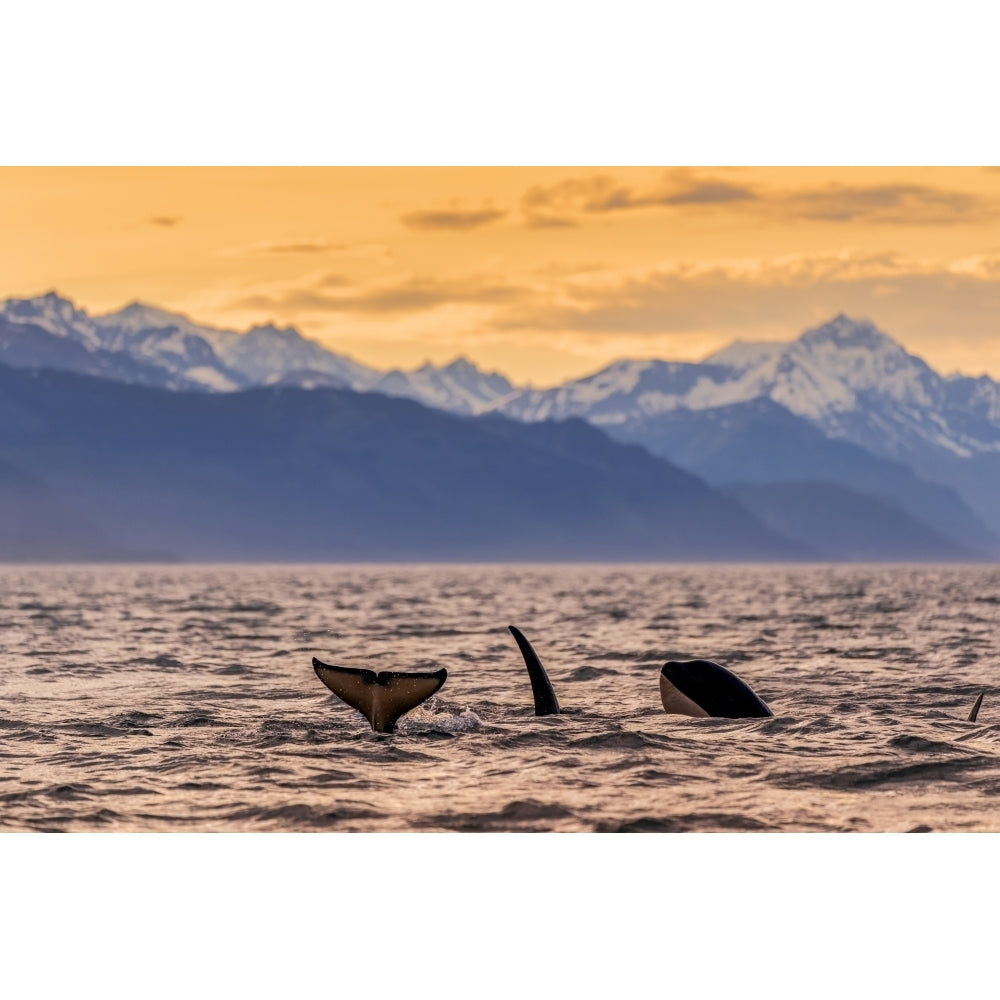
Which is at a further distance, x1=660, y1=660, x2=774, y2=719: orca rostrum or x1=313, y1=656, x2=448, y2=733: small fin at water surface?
x1=660, y1=660, x2=774, y2=719: orca rostrum

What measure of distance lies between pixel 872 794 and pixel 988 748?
438 cm

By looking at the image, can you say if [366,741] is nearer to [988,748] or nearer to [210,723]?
[210,723]

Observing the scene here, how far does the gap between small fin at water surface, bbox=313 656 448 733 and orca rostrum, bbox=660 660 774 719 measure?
4794mm

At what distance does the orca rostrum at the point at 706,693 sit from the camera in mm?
26750

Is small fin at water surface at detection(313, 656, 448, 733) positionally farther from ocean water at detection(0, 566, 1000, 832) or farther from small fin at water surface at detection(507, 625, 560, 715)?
small fin at water surface at detection(507, 625, 560, 715)

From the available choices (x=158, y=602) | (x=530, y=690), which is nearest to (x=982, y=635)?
(x=530, y=690)

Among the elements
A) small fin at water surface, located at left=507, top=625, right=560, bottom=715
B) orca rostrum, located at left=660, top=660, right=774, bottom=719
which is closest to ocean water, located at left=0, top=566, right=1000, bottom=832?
small fin at water surface, located at left=507, top=625, right=560, bottom=715

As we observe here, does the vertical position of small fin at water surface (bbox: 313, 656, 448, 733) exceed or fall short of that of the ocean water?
it exceeds it

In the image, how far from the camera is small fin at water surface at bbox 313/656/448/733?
23.7 metres

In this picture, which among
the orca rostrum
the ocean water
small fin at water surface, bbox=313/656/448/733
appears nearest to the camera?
the ocean water

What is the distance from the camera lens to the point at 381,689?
24.3 meters

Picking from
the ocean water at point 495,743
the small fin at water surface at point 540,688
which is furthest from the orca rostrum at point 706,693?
the small fin at water surface at point 540,688

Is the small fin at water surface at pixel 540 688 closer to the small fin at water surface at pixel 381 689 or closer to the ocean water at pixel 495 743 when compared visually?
the ocean water at pixel 495 743

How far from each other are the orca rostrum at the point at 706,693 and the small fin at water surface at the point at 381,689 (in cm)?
479
